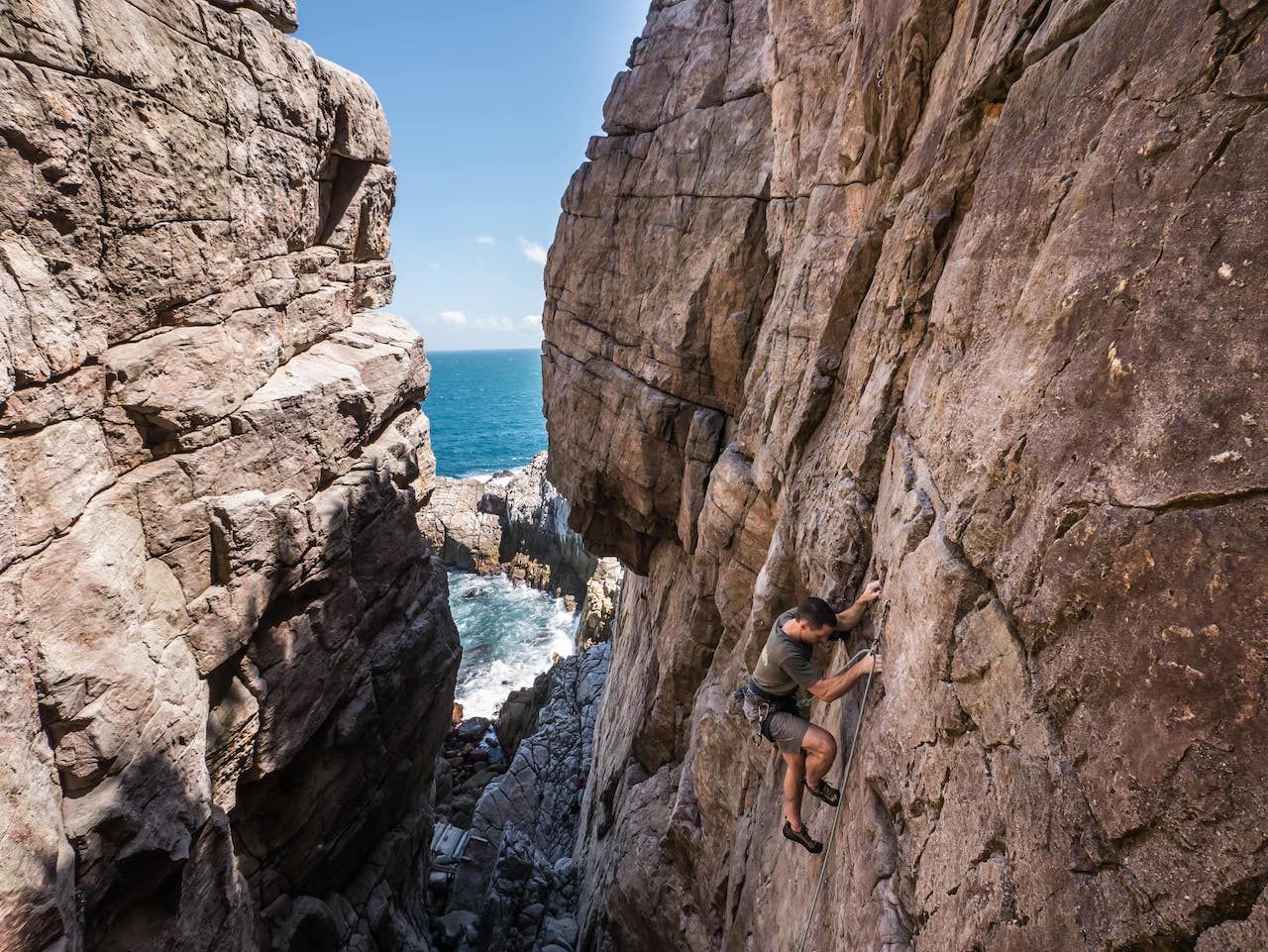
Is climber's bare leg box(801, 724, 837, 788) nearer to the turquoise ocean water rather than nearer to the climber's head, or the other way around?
the climber's head

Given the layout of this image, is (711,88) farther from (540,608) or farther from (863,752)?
(540,608)

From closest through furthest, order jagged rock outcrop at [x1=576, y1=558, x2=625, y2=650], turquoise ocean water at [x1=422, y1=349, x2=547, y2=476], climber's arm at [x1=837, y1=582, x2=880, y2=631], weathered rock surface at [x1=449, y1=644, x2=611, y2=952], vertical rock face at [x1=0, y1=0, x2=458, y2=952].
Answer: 1. climber's arm at [x1=837, y1=582, x2=880, y2=631]
2. vertical rock face at [x1=0, y1=0, x2=458, y2=952]
3. weathered rock surface at [x1=449, y1=644, x2=611, y2=952]
4. jagged rock outcrop at [x1=576, y1=558, x2=625, y2=650]
5. turquoise ocean water at [x1=422, y1=349, x2=547, y2=476]

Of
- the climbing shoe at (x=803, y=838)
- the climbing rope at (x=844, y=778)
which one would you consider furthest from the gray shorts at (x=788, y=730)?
the climbing shoe at (x=803, y=838)

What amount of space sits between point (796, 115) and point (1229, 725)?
10795mm

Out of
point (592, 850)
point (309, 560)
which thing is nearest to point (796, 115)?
point (309, 560)

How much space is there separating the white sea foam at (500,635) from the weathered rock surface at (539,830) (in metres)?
8.15

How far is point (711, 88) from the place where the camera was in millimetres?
14398

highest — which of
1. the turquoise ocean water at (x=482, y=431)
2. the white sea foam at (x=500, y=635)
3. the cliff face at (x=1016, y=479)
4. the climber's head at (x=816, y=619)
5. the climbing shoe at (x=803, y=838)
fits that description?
the cliff face at (x=1016, y=479)

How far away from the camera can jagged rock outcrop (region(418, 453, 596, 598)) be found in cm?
5047

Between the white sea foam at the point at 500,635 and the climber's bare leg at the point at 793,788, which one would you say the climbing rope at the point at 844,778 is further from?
the white sea foam at the point at 500,635

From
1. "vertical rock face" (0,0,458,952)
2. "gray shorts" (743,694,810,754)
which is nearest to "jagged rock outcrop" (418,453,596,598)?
"vertical rock face" (0,0,458,952)

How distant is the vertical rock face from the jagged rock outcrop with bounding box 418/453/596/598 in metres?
35.0

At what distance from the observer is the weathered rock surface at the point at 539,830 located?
55.0 feet

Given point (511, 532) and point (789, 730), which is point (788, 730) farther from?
point (511, 532)
